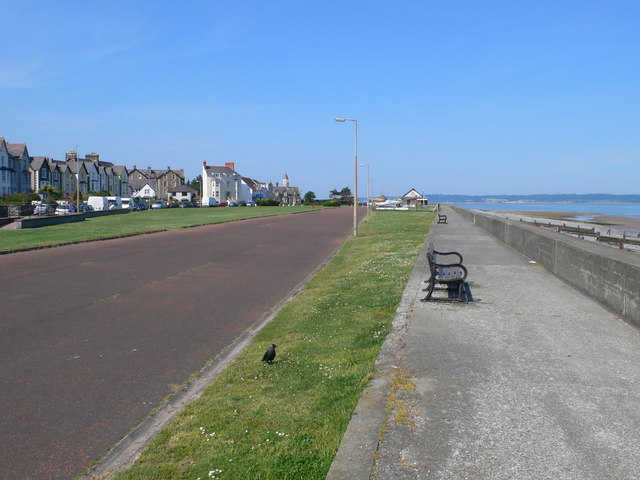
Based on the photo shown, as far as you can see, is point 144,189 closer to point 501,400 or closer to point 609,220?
point 609,220

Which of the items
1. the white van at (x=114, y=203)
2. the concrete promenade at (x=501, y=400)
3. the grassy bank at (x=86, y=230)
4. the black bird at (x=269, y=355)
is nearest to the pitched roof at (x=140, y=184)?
the white van at (x=114, y=203)

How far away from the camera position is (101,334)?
9156 millimetres

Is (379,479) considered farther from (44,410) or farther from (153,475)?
(44,410)

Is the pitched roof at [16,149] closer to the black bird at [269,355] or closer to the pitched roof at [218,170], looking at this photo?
the pitched roof at [218,170]

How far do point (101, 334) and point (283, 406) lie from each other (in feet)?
15.5

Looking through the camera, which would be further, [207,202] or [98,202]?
[207,202]

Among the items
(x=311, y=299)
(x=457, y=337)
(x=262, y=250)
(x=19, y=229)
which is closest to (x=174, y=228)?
(x=19, y=229)

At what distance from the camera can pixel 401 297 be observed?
1095 centimetres

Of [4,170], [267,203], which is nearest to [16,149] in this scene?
[4,170]

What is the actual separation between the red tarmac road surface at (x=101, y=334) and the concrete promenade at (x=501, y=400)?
2601 millimetres

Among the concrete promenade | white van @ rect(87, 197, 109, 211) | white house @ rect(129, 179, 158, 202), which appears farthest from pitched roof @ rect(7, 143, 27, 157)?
the concrete promenade

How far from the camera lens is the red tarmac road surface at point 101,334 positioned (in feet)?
17.6

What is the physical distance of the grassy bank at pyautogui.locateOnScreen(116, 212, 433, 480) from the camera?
4.47m

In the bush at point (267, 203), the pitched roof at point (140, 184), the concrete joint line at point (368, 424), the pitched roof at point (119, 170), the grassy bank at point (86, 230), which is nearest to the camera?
the concrete joint line at point (368, 424)
